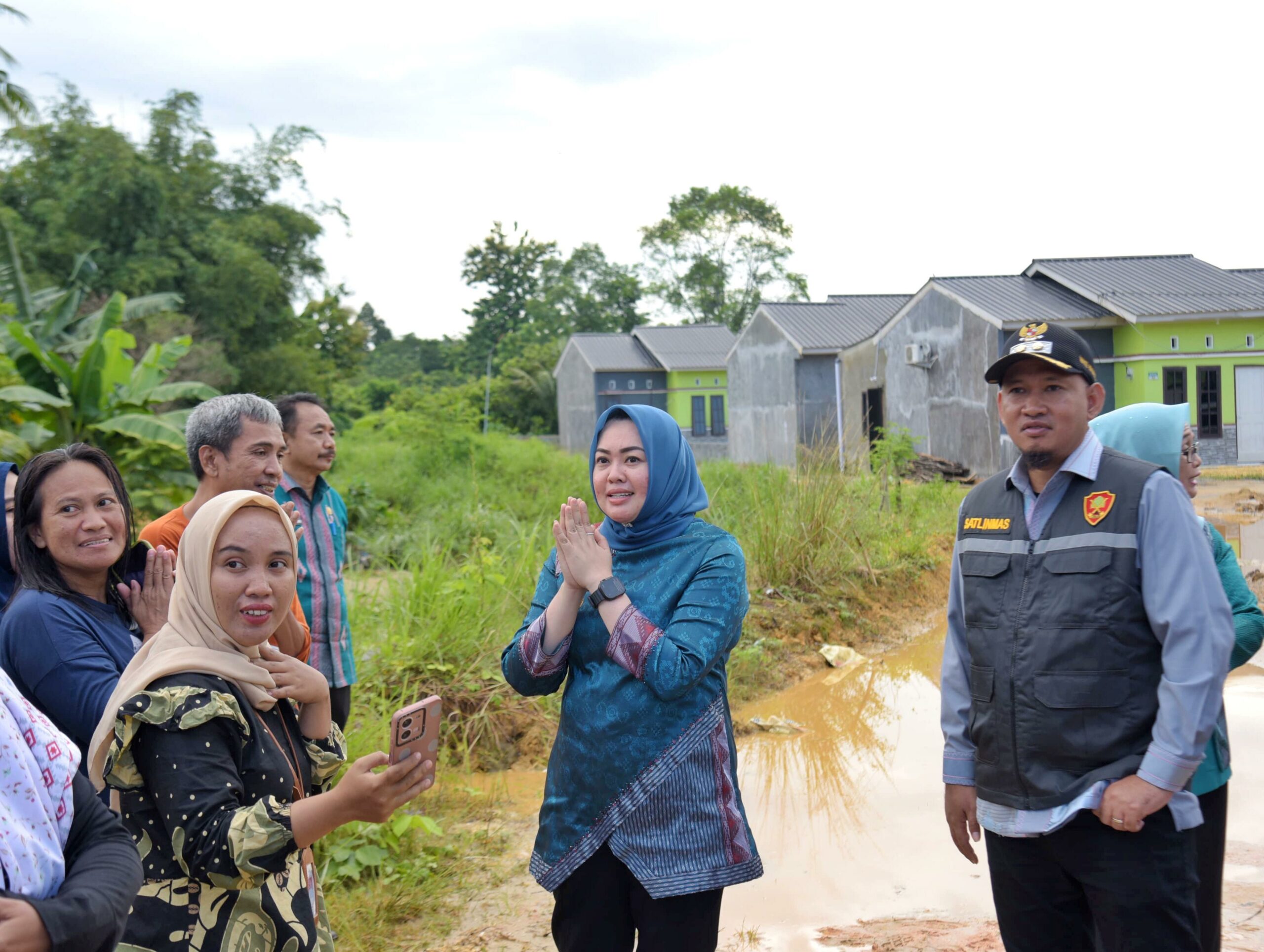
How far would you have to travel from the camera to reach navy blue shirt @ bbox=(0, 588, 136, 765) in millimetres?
2008

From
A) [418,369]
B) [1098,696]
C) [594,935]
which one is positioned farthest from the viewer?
[418,369]

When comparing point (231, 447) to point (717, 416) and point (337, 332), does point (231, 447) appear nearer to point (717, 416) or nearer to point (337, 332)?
point (337, 332)

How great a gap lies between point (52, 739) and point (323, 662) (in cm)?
267

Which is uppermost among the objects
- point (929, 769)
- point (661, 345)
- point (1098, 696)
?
point (661, 345)

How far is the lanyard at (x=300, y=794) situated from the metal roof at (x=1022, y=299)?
55.7 ft

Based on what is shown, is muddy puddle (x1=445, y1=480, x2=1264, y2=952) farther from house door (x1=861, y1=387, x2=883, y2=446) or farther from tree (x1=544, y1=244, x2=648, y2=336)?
tree (x1=544, y1=244, x2=648, y2=336)

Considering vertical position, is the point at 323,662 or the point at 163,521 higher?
the point at 163,521

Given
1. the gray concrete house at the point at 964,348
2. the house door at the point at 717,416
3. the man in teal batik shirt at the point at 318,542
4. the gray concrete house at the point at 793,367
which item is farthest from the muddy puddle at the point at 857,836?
the house door at the point at 717,416

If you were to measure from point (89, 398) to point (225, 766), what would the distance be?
414 inches

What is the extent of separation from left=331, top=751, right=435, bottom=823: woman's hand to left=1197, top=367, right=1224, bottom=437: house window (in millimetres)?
19685

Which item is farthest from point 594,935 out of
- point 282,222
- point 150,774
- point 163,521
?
point 282,222

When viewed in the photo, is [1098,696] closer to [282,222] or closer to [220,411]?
[220,411]

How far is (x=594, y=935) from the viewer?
224 centimetres

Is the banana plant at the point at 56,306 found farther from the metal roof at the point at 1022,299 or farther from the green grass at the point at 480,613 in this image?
the metal roof at the point at 1022,299
